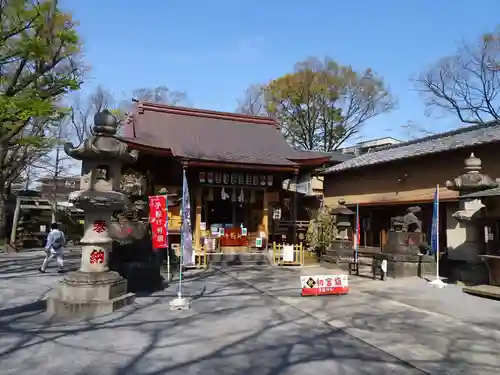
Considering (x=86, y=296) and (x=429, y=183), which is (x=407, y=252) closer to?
(x=429, y=183)

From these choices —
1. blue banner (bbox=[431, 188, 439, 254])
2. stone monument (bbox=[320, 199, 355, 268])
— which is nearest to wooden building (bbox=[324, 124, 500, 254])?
stone monument (bbox=[320, 199, 355, 268])

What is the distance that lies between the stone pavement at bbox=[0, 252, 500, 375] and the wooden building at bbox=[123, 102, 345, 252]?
8.74m

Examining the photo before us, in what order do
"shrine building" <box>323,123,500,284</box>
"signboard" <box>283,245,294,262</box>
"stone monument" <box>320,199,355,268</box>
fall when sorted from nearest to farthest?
"shrine building" <box>323,123,500,284</box>
"stone monument" <box>320,199,355,268</box>
"signboard" <box>283,245,294,262</box>

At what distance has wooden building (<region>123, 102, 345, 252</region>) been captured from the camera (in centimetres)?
1906

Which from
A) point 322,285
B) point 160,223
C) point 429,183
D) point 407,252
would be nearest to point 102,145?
point 160,223

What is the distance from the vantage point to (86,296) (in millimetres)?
8656

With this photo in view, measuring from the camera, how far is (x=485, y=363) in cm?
587

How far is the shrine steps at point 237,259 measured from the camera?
709 inches

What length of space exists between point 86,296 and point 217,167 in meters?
10.8

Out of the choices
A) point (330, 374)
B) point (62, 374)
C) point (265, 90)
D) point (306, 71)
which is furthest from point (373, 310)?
point (265, 90)

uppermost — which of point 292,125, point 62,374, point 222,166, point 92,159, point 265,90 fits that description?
point 265,90

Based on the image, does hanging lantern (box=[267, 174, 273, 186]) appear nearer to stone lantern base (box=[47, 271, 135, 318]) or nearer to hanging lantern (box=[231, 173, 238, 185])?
hanging lantern (box=[231, 173, 238, 185])

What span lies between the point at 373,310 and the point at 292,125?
3009 cm

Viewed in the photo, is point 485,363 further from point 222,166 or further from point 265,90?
point 265,90
